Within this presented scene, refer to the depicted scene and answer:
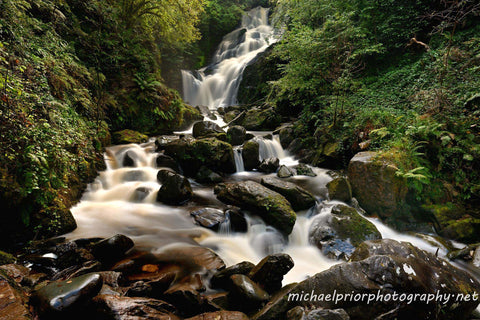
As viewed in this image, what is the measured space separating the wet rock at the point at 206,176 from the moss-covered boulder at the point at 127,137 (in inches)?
129

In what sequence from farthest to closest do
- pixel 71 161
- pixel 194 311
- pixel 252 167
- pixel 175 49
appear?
pixel 175 49, pixel 252 167, pixel 71 161, pixel 194 311

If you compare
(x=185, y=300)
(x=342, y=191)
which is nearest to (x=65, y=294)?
(x=185, y=300)

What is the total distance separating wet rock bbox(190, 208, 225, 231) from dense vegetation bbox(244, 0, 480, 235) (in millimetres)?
4587

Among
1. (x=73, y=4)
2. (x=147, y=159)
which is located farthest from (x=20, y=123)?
(x=73, y=4)

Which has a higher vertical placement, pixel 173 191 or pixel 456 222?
pixel 173 191

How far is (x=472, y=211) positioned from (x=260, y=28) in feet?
88.5

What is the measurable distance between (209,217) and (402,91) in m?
8.21

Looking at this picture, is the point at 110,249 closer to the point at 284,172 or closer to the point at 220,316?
the point at 220,316

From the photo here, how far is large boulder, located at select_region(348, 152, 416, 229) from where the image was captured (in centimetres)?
538

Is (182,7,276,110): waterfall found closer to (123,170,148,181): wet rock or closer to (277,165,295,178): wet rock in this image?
(277,165,295,178): wet rock

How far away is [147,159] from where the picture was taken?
7598mm

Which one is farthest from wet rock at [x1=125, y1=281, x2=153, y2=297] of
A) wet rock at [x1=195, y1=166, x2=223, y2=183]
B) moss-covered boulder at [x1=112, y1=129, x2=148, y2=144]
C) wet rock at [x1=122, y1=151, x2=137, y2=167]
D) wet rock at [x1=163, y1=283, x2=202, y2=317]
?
moss-covered boulder at [x1=112, y1=129, x2=148, y2=144]

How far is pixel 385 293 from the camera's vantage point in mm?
2361

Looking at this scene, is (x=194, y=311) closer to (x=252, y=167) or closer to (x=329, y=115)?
(x=252, y=167)
